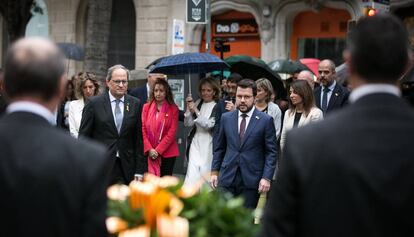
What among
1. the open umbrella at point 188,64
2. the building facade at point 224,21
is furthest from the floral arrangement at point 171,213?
the building facade at point 224,21

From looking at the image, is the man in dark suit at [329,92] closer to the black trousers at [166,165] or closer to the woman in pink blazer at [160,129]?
the woman in pink blazer at [160,129]

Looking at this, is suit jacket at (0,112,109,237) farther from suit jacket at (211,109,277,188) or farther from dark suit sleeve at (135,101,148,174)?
Answer: dark suit sleeve at (135,101,148,174)

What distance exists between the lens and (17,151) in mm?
3533

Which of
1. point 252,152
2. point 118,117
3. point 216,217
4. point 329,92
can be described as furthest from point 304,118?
point 216,217

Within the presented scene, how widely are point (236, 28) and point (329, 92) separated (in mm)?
14529

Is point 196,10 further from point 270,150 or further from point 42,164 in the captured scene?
point 42,164

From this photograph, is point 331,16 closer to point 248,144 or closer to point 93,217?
point 248,144

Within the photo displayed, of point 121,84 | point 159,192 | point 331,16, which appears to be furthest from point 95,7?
point 159,192

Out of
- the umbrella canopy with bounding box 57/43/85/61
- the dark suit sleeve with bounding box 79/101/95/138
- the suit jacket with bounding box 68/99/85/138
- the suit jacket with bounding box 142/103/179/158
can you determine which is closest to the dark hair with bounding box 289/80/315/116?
the suit jacket with bounding box 142/103/179/158

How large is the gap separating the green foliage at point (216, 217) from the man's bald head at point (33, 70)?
38.9 inches

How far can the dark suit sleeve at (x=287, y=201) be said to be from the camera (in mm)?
3436

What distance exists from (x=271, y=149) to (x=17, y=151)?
6.13 m

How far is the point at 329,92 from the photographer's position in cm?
1152

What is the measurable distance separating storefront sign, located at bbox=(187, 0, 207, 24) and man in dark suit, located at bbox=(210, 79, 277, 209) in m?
6.62
